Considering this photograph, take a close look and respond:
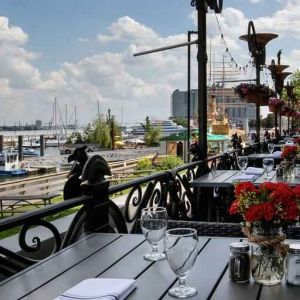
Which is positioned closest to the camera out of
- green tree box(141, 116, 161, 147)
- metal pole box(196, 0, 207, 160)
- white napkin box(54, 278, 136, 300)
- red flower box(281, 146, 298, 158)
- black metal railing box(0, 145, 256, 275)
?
white napkin box(54, 278, 136, 300)

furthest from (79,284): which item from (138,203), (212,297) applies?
(138,203)

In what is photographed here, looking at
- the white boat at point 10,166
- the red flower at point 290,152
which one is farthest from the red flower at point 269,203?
the white boat at point 10,166

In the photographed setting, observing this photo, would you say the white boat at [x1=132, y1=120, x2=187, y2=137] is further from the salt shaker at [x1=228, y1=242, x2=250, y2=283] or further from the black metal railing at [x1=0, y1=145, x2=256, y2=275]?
the salt shaker at [x1=228, y1=242, x2=250, y2=283]

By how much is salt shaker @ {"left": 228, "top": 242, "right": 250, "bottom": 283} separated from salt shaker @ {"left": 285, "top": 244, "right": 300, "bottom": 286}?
125 millimetres

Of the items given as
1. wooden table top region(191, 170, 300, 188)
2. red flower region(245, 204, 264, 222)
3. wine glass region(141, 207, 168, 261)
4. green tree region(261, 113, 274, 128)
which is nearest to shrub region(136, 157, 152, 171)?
wooden table top region(191, 170, 300, 188)

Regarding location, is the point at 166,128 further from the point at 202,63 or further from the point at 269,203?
the point at 269,203

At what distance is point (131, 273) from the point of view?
1814mm

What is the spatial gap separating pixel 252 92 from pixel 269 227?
752 cm

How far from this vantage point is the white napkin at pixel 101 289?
1514mm

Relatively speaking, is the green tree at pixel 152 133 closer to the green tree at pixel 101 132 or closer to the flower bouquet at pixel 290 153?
the green tree at pixel 101 132

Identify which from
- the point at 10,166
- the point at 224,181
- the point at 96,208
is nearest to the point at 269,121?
the point at 10,166

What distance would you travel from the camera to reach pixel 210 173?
5.96 m

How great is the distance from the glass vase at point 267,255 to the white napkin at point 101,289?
0.40 meters

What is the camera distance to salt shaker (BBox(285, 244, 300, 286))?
164cm
